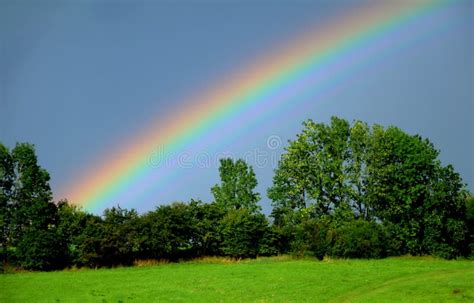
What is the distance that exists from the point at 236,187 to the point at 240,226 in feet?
56.3

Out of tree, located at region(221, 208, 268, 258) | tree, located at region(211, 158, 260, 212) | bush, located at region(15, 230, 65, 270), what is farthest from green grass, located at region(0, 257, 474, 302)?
tree, located at region(211, 158, 260, 212)

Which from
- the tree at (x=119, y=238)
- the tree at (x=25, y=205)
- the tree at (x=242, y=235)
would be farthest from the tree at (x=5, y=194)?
the tree at (x=242, y=235)

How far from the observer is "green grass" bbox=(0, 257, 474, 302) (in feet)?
111

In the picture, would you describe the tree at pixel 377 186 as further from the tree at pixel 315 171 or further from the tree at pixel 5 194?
→ the tree at pixel 5 194

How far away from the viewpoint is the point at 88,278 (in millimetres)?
48438

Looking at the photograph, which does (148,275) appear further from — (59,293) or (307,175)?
(307,175)

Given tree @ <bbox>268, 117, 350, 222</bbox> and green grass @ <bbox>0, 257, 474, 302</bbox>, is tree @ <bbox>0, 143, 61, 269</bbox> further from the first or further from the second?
tree @ <bbox>268, 117, 350, 222</bbox>

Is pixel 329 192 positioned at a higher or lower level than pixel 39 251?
higher

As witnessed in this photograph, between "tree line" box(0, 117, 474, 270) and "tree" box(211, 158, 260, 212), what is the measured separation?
1310 cm

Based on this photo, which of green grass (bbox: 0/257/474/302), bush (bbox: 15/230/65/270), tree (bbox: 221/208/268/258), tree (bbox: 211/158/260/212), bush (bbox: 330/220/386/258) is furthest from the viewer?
tree (bbox: 211/158/260/212)

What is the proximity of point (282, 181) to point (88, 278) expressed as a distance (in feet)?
109

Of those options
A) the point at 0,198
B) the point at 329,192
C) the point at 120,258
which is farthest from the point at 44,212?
the point at 329,192

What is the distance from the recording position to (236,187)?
8150 cm

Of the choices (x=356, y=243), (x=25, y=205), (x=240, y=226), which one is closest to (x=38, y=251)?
(x=25, y=205)
